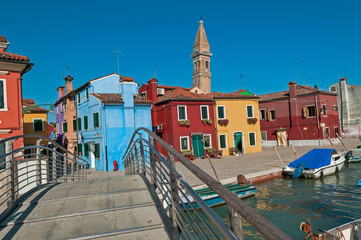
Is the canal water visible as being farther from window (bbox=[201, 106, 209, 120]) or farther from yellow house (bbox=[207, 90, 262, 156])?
window (bbox=[201, 106, 209, 120])

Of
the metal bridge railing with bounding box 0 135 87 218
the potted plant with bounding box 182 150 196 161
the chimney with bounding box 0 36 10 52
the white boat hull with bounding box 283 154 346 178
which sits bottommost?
the white boat hull with bounding box 283 154 346 178

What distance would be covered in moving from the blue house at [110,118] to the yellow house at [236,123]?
887 cm

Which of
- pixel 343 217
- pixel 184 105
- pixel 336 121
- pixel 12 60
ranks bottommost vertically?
pixel 343 217

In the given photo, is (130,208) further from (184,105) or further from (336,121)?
(336,121)

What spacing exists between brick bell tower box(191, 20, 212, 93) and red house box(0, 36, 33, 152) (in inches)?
1952

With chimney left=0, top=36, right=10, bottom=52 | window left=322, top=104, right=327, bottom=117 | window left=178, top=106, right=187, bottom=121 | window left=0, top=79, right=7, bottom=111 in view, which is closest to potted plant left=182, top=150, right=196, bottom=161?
window left=178, top=106, right=187, bottom=121

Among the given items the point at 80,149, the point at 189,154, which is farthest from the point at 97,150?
the point at 189,154

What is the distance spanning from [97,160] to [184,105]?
32.8 feet

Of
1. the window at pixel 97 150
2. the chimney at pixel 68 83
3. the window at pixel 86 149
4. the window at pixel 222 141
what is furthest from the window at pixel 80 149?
the window at pixel 222 141

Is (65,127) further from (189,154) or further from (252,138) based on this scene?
(252,138)

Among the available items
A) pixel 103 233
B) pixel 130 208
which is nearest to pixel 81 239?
pixel 103 233

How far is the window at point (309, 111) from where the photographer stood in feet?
109

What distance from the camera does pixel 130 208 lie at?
3.61 metres

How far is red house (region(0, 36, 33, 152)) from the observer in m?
12.9
